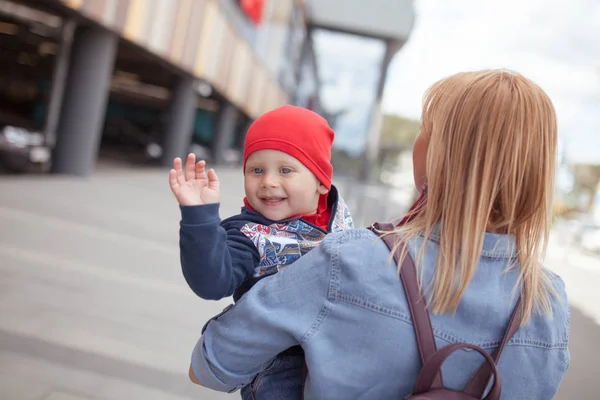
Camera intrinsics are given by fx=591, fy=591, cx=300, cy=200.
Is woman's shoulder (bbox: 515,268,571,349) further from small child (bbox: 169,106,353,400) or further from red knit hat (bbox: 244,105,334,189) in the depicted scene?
red knit hat (bbox: 244,105,334,189)

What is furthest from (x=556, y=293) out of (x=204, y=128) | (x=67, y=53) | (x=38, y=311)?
(x=204, y=128)

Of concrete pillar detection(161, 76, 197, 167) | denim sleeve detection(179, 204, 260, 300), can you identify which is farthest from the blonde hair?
concrete pillar detection(161, 76, 197, 167)

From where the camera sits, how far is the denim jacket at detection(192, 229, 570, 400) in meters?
1.32

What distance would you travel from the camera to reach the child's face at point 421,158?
1.52 meters

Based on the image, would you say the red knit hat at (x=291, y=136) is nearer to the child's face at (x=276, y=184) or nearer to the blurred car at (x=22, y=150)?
the child's face at (x=276, y=184)

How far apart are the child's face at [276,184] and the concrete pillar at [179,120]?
55.6 ft

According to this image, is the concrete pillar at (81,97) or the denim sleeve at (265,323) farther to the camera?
the concrete pillar at (81,97)

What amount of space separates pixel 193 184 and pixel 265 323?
17.2 inches

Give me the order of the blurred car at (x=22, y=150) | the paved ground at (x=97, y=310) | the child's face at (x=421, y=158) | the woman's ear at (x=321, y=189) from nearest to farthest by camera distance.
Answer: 1. the child's face at (x=421, y=158)
2. the woman's ear at (x=321, y=189)
3. the paved ground at (x=97, y=310)
4. the blurred car at (x=22, y=150)

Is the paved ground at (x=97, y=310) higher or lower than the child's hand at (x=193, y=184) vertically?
lower

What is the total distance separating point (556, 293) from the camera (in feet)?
4.91

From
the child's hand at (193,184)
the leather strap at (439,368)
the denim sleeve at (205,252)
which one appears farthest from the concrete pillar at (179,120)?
the leather strap at (439,368)

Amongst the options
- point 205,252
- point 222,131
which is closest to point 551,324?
point 205,252

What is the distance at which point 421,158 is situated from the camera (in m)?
1.54
